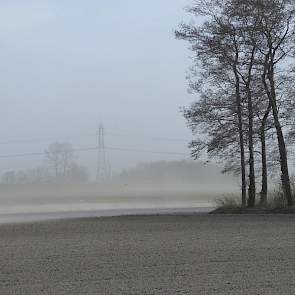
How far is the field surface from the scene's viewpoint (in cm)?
1031

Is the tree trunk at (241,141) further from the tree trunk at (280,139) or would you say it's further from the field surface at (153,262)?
the field surface at (153,262)

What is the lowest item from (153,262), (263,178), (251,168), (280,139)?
(153,262)

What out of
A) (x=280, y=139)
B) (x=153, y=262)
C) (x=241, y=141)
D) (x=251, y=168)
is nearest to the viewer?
(x=153, y=262)

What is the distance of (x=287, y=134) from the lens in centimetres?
3519

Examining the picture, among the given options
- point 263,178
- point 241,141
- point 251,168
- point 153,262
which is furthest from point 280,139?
point 153,262

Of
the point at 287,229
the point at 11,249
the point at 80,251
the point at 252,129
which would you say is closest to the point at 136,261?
the point at 80,251

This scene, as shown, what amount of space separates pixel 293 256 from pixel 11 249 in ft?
26.9

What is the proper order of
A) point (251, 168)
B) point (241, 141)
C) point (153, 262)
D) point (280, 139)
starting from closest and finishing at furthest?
point (153, 262)
point (280, 139)
point (241, 141)
point (251, 168)

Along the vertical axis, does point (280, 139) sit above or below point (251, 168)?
above

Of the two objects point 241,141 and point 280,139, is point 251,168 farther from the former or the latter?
point 280,139

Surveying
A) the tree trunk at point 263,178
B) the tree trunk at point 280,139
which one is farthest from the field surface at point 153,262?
the tree trunk at point 263,178

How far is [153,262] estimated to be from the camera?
531 inches

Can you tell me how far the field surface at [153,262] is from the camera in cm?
1031

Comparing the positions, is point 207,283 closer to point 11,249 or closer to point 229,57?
point 11,249
